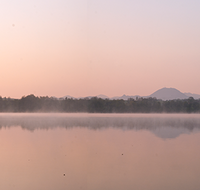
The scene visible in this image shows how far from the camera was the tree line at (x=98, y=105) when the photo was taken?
72062mm

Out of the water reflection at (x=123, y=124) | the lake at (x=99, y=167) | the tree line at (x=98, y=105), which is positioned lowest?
the lake at (x=99, y=167)

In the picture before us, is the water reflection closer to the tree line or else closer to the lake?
the lake

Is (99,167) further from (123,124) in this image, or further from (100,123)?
(100,123)

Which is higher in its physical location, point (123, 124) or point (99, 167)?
point (123, 124)

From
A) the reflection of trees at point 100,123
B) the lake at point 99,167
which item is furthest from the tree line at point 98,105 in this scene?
the lake at point 99,167

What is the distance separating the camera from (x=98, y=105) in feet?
235

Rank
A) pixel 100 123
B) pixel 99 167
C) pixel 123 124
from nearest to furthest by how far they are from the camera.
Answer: pixel 99 167
pixel 123 124
pixel 100 123

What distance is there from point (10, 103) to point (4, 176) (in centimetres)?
7315

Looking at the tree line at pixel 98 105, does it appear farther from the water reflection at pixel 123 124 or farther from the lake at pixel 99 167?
the lake at pixel 99 167

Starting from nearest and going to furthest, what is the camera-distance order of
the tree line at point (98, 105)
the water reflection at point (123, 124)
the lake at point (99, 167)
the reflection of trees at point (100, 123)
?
the lake at point (99, 167) → the water reflection at point (123, 124) → the reflection of trees at point (100, 123) → the tree line at point (98, 105)

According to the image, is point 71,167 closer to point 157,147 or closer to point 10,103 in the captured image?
point 157,147

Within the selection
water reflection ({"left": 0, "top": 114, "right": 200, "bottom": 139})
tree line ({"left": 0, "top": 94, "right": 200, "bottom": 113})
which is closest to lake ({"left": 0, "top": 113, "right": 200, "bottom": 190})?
water reflection ({"left": 0, "top": 114, "right": 200, "bottom": 139})

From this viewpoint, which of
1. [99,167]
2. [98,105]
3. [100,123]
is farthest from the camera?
[98,105]

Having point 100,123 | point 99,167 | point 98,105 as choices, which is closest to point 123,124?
point 100,123
